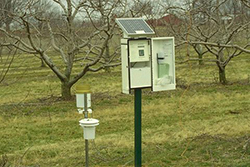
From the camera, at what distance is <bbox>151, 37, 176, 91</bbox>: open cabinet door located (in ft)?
16.6

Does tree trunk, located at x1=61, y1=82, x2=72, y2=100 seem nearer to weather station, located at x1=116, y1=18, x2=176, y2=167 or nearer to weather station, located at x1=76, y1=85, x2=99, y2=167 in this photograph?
weather station, located at x1=116, y1=18, x2=176, y2=167

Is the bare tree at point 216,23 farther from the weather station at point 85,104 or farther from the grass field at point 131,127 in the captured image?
the weather station at point 85,104

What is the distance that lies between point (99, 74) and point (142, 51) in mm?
15981

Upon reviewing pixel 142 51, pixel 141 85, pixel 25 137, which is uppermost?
pixel 142 51

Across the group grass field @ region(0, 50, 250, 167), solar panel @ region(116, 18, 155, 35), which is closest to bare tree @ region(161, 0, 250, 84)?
grass field @ region(0, 50, 250, 167)

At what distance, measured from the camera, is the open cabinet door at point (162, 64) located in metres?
5.05

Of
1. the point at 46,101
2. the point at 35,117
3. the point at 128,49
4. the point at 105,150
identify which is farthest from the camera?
the point at 46,101

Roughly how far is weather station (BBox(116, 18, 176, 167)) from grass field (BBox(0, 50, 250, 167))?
4.27ft

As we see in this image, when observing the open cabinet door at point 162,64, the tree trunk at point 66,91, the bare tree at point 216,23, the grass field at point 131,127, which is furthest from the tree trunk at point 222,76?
the open cabinet door at point 162,64

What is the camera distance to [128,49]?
15.9 feet

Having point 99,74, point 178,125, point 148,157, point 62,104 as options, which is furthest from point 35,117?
point 99,74

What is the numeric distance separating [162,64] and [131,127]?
168 inches

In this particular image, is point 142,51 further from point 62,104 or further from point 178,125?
point 62,104

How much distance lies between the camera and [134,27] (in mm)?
4938
